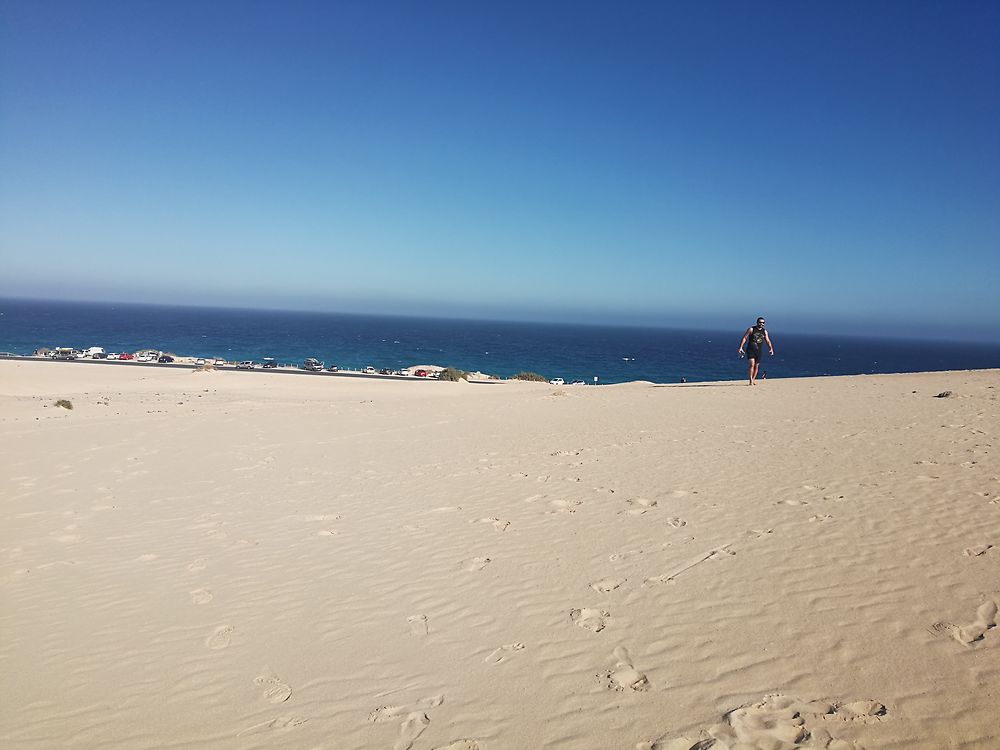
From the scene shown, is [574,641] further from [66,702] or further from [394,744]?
[66,702]

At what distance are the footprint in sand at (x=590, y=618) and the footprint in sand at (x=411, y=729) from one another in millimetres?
1481

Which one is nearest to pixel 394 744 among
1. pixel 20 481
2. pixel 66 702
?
pixel 66 702

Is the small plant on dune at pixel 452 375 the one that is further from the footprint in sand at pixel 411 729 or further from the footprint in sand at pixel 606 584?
the footprint in sand at pixel 411 729

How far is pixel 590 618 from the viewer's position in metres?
4.67

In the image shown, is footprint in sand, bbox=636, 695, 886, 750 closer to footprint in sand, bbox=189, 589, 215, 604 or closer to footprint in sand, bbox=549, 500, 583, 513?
footprint in sand, bbox=549, 500, 583, 513

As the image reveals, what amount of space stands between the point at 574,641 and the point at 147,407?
18.1m

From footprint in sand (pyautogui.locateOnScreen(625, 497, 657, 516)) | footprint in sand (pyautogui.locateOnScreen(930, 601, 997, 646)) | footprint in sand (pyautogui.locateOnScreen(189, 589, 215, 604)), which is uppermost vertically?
footprint in sand (pyautogui.locateOnScreen(930, 601, 997, 646))

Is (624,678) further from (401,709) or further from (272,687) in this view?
(272,687)

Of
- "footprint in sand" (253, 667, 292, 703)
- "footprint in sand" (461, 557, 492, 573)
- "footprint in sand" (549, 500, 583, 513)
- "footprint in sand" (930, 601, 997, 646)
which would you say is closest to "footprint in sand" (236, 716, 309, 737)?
"footprint in sand" (253, 667, 292, 703)

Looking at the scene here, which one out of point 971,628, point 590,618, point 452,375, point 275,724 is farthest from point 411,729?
point 452,375

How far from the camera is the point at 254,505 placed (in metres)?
8.38

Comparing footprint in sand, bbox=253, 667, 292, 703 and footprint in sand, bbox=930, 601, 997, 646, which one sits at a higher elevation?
footprint in sand, bbox=930, 601, 997, 646

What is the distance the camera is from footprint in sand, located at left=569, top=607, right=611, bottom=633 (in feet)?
14.9

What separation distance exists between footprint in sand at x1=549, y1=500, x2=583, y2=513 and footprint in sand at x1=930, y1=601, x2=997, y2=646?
394 cm
